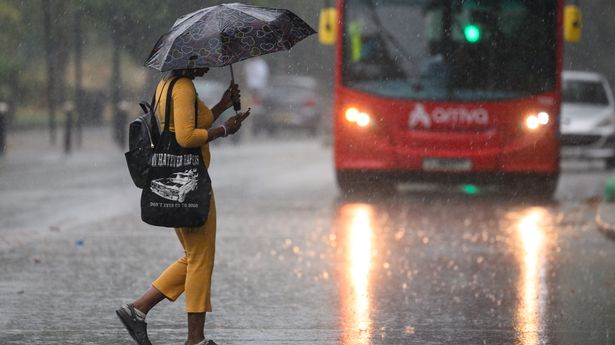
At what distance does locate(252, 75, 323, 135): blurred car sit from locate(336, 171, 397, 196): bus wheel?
23.2 meters

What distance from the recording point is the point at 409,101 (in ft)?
58.1

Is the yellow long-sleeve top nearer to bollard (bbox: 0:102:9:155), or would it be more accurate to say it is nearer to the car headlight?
bollard (bbox: 0:102:9:155)

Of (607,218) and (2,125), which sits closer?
(607,218)

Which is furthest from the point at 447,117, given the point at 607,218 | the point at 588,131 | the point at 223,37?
the point at 223,37

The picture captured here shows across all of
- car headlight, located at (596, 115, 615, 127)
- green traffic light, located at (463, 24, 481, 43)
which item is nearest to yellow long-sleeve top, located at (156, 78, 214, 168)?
green traffic light, located at (463, 24, 481, 43)

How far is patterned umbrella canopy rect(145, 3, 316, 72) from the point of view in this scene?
7.06 metres

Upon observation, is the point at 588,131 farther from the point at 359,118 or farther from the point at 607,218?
the point at 607,218

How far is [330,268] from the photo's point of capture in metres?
10.9

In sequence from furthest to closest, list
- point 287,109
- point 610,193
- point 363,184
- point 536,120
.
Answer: point 287,109 → point 363,184 → point 536,120 → point 610,193

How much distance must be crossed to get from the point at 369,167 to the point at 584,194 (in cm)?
328

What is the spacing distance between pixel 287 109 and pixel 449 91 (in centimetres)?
2486

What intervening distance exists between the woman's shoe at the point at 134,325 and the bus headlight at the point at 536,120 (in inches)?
427

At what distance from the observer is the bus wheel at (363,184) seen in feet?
59.3

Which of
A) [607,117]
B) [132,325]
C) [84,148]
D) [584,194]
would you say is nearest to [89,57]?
[84,148]
